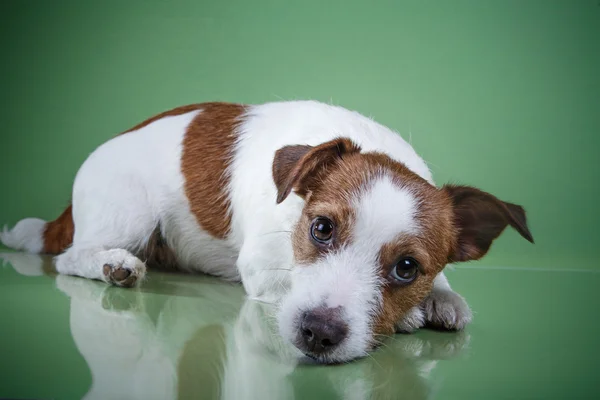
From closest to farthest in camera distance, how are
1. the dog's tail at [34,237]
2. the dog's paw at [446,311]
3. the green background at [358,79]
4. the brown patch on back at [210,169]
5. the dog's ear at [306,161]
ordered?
the dog's ear at [306,161] → the dog's paw at [446,311] → the brown patch on back at [210,169] → the dog's tail at [34,237] → the green background at [358,79]

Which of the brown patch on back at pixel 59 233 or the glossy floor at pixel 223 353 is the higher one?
the glossy floor at pixel 223 353

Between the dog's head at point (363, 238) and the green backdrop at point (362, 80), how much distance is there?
2.52 meters

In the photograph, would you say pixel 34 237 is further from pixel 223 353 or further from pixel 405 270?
pixel 405 270

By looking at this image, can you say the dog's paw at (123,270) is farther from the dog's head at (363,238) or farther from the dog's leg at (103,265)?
the dog's head at (363,238)

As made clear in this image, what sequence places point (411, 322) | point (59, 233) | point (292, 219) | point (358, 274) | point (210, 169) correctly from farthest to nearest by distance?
point (59, 233)
point (210, 169)
point (292, 219)
point (411, 322)
point (358, 274)

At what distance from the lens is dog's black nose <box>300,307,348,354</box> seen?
191 cm

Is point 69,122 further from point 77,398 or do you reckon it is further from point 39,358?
point 77,398

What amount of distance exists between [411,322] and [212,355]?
84cm

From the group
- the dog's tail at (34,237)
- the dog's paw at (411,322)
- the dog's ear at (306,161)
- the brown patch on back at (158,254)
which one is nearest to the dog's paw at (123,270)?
the brown patch on back at (158,254)

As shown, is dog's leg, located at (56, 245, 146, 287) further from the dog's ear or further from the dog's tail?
the dog's ear

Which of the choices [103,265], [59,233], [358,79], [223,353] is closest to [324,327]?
[223,353]

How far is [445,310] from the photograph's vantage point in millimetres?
2551

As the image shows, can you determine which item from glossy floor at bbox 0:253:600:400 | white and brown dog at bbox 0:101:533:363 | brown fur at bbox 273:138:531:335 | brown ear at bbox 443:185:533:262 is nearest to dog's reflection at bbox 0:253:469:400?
glossy floor at bbox 0:253:600:400

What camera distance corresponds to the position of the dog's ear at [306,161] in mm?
2305
